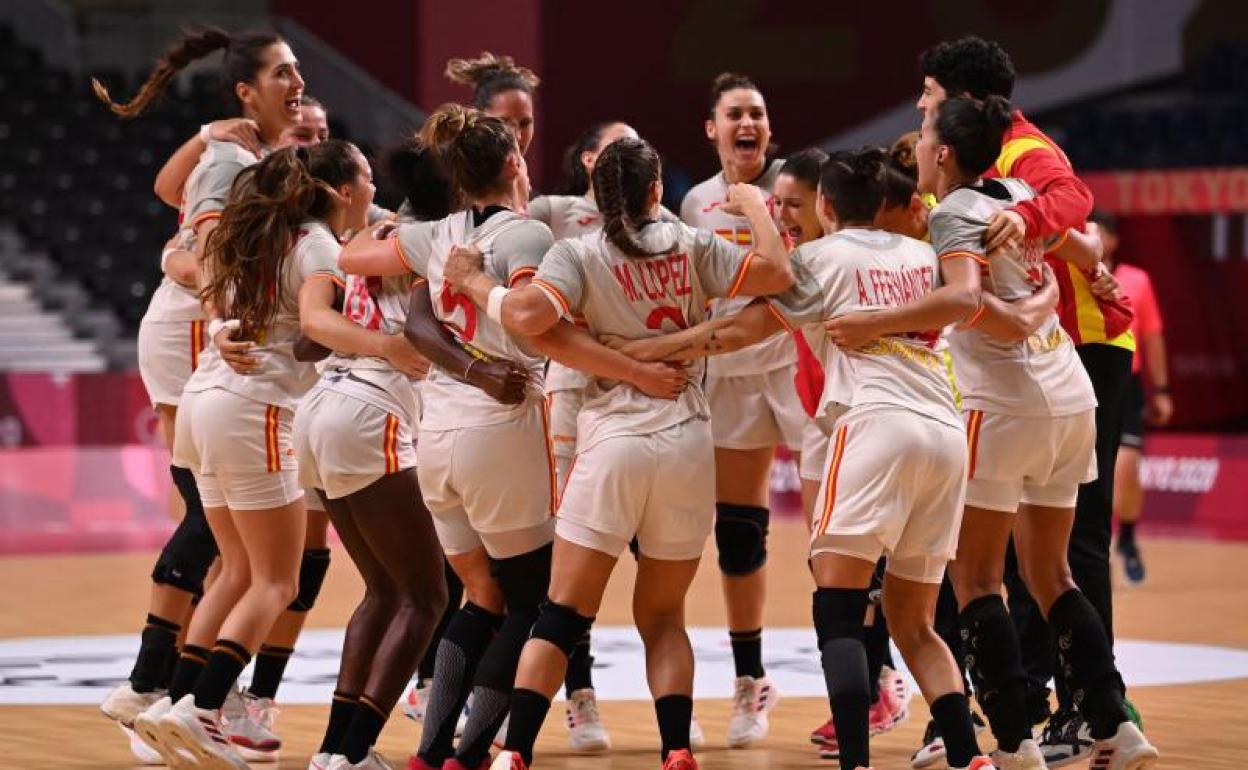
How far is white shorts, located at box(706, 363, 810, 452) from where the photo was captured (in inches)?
300

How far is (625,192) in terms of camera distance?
229 inches

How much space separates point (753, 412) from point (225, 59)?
2319 mm

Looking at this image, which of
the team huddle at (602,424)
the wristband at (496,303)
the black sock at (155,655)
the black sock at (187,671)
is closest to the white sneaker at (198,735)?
the team huddle at (602,424)

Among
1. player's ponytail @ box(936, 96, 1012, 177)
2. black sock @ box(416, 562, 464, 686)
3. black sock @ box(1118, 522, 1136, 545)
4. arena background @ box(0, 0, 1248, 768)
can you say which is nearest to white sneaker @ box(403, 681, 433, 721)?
black sock @ box(416, 562, 464, 686)

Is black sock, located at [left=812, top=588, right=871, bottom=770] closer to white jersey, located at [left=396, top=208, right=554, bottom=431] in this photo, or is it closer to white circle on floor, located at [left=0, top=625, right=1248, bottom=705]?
white jersey, located at [left=396, top=208, right=554, bottom=431]

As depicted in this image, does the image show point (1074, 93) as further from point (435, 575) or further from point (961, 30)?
point (435, 575)

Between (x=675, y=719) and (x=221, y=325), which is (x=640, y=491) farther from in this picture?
(x=221, y=325)

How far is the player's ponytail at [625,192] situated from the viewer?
5.80 meters

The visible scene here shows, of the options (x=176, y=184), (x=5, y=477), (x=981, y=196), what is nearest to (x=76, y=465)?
(x=5, y=477)

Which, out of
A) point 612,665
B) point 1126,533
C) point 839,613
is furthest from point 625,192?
point 1126,533

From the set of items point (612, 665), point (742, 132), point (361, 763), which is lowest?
point (612, 665)

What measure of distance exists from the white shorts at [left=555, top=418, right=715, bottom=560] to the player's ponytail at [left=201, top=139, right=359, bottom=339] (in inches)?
53.1

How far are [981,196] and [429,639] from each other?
2149 millimetres

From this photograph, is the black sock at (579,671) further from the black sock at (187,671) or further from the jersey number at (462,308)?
the jersey number at (462,308)
